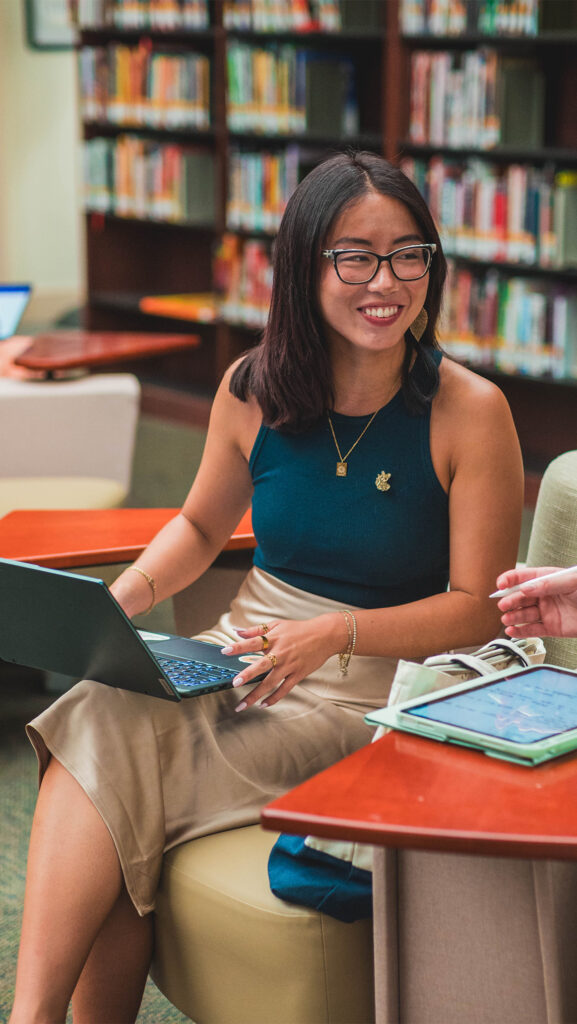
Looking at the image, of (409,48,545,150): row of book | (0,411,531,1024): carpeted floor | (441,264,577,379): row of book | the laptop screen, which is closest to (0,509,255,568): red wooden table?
(0,411,531,1024): carpeted floor

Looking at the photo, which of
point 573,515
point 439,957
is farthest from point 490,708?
point 573,515

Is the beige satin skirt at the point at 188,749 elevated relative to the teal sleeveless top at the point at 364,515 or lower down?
lower down

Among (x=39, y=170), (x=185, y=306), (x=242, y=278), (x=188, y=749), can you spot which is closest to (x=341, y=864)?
(x=188, y=749)

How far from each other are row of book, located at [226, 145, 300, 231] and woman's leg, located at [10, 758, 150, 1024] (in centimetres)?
412

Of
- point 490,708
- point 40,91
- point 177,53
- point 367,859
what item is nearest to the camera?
point 490,708

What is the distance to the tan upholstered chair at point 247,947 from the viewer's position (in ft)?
4.77

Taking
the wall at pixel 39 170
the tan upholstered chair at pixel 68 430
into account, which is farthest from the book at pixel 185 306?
the wall at pixel 39 170

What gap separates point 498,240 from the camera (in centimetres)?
462

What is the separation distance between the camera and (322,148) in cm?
534

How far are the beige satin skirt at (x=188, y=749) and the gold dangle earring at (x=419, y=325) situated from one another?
19.4 inches

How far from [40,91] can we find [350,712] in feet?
26.3

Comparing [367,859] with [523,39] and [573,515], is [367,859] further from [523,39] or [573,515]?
[523,39]

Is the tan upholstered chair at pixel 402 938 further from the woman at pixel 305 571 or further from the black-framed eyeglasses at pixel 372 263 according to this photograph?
the black-framed eyeglasses at pixel 372 263

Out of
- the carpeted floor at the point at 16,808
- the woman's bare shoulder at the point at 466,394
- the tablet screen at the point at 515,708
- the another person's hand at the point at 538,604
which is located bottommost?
the carpeted floor at the point at 16,808
